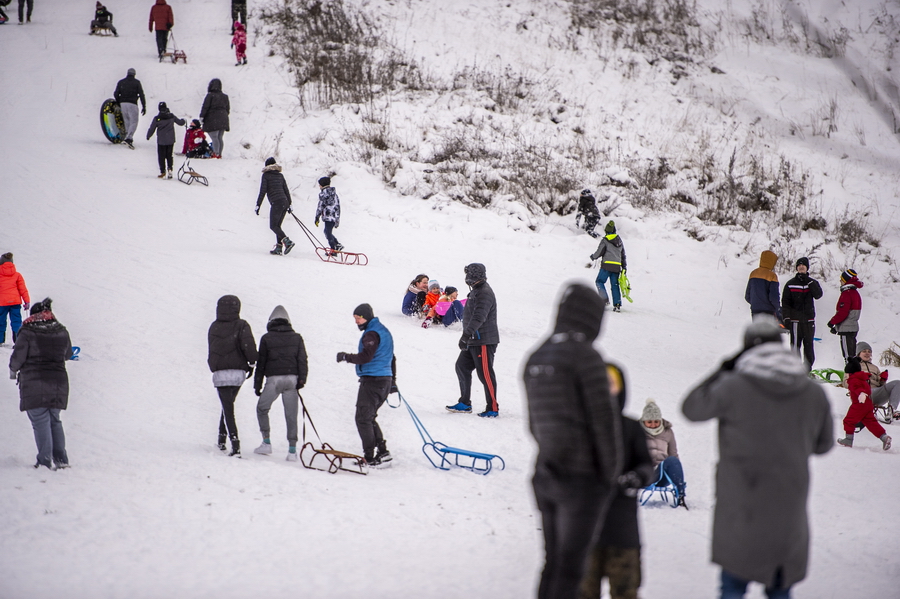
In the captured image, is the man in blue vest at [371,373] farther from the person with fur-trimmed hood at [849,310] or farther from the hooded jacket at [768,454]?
the person with fur-trimmed hood at [849,310]

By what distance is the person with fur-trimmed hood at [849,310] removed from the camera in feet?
34.7

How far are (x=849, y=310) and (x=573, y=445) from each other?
955 centimetres

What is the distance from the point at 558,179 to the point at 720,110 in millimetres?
8000

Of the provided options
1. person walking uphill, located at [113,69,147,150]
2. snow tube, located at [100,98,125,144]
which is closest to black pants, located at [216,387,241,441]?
person walking uphill, located at [113,69,147,150]

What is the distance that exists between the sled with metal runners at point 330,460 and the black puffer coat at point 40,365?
2147 millimetres

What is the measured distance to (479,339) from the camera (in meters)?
8.14

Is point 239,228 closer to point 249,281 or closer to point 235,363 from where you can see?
point 249,281

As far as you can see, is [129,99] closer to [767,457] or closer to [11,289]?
[11,289]

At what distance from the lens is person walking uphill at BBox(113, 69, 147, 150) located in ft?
57.5

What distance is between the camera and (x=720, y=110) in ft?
77.2

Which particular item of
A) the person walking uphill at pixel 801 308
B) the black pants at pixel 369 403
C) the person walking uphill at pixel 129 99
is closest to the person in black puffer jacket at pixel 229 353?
the black pants at pixel 369 403

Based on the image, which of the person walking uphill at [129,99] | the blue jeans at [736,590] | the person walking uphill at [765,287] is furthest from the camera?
the person walking uphill at [129,99]

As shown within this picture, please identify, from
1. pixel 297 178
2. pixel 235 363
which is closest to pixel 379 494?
pixel 235 363

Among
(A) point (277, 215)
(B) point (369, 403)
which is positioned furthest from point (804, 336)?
(A) point (277, 215)
